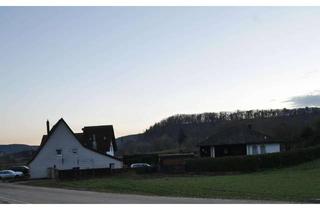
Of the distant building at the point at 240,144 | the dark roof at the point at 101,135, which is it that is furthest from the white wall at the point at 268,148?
the dark roof at the point at 101,135

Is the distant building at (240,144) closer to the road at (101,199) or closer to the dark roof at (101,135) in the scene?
the dark roof at (101,135)

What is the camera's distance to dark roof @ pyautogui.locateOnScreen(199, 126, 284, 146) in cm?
7444

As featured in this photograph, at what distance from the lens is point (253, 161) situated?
57156mm

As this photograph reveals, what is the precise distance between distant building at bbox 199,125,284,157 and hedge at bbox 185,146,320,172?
14433 mm

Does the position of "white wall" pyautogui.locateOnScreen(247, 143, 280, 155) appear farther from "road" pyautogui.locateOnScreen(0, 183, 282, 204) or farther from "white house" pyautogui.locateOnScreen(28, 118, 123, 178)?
"road" pyautogui.locateOnScreen(0, 183, 282, 204)

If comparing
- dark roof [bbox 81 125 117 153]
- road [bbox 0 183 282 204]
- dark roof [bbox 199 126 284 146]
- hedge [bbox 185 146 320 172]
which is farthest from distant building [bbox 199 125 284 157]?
road [bbox 0 183 282 204]

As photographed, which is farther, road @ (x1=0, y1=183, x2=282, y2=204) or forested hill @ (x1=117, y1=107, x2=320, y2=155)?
forested hill @ (x1=117, y1=107, x2=320, y2=155)

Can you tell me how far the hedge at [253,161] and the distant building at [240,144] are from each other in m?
14.4

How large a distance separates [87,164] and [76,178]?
15.0 meters

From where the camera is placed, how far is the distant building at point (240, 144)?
74.4 metres

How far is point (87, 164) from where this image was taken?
6738 cm

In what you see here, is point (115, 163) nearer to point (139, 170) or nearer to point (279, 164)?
point (139, 170)

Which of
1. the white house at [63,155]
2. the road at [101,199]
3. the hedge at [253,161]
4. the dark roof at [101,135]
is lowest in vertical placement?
the road at [101,199]

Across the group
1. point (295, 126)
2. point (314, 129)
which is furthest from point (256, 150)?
point (295, 126)
